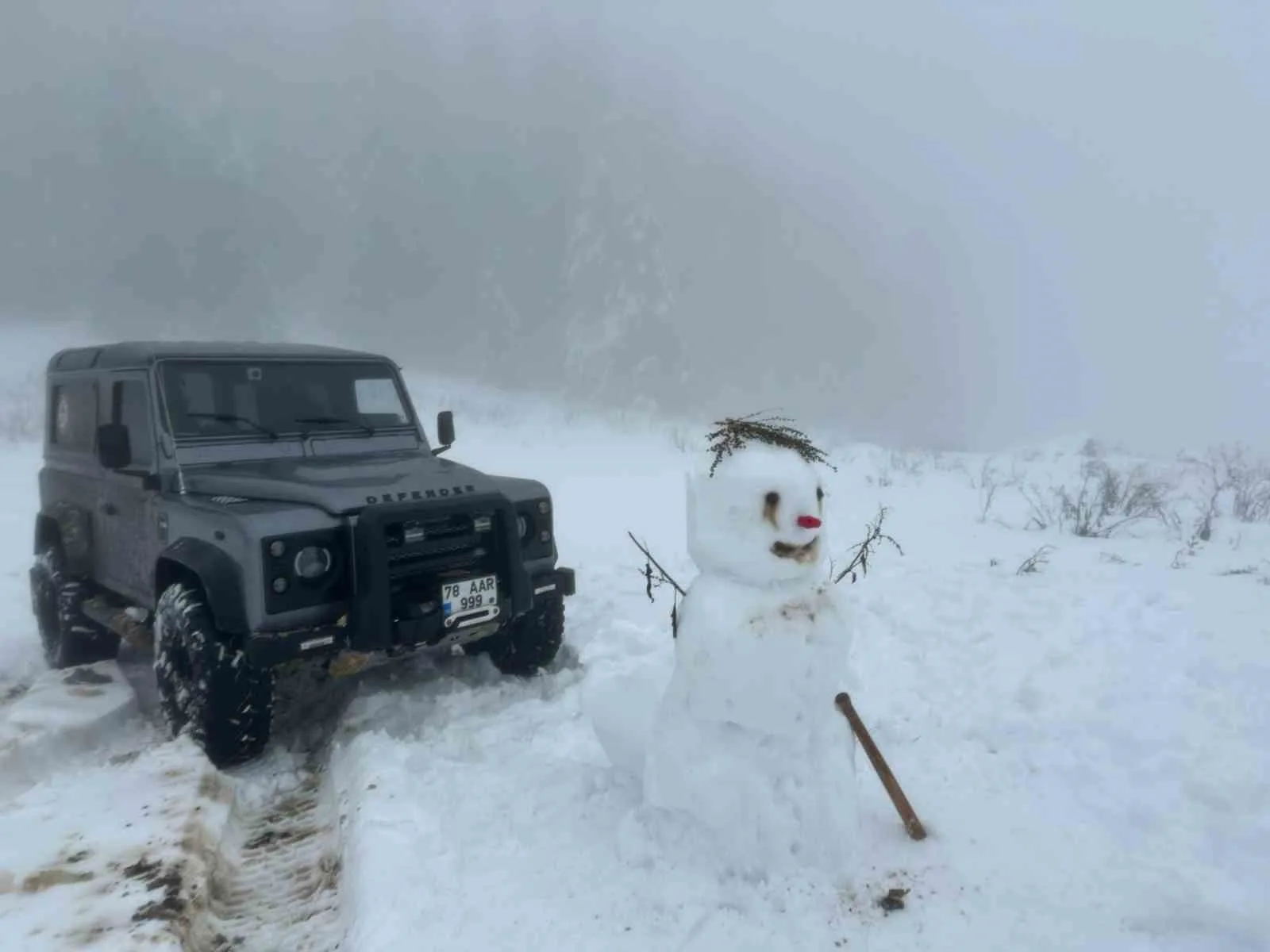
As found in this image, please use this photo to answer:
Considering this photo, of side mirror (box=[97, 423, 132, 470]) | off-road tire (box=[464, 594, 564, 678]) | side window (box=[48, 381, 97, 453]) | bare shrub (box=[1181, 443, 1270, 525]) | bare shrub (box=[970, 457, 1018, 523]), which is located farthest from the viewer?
bare shrub (box=[970, 457, 1018, 523])

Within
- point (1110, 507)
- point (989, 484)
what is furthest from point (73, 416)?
point (989, 484)

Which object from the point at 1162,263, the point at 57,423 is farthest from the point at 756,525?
the point at 1162,263

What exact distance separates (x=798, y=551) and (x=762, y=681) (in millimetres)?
465

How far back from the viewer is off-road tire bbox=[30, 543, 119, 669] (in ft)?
17.6

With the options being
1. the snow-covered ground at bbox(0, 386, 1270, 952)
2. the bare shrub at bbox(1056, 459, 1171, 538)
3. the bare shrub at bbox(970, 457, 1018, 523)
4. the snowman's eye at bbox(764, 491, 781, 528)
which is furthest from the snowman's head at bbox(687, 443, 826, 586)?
the bare shrub at bbox(970, 457, 1018, 523)

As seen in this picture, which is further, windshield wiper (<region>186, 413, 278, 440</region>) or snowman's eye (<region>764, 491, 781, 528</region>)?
windshield wiper (<region>186, 413, 278, 440</region>)

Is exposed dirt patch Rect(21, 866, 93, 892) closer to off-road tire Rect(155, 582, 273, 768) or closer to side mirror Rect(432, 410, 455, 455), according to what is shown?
off-road tire Rect(155, 582, 273, 768)

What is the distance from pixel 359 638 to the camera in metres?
3.72

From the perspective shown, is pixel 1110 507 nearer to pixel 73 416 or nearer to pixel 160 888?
pixel 160 888

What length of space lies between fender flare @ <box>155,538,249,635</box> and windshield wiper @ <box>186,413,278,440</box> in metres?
0.97

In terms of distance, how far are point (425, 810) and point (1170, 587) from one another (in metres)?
5.21

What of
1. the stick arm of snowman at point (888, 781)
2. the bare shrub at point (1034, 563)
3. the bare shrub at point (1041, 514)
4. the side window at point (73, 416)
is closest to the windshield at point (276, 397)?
the side window at point (73, 416)

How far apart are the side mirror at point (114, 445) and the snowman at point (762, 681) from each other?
345cm

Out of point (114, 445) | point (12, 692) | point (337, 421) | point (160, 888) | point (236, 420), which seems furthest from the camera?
point (12, 692)
